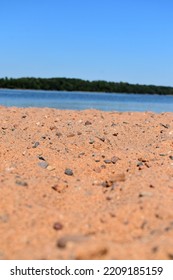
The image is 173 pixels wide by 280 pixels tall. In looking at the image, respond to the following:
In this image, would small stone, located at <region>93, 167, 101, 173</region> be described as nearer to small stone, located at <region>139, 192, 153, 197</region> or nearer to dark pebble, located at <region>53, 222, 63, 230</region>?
small stone, located at <region>139, 192, 153, 197</region>

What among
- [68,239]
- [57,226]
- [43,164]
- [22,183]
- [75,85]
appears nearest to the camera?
[68,239]

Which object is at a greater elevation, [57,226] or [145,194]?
[145,194]

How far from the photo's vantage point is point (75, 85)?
6212 centimetres

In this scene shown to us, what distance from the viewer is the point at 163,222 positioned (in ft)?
11.0

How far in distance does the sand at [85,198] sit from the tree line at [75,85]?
5580cm

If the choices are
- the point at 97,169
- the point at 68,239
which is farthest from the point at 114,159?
the point at 68,239

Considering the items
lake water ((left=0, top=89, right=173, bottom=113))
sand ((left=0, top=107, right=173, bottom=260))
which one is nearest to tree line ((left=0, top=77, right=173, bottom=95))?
lake water ((left=0, top=89, right=173, bottom=113))

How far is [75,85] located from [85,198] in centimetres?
5850

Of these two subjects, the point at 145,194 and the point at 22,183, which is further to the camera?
the point at 22,183

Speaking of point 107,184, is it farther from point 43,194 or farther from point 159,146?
point 159,146

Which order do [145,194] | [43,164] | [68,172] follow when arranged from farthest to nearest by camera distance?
[43,164] → [68,172] → [145,194]

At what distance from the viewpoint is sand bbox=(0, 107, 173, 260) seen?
294 centimetres

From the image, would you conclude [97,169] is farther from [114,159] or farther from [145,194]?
[145,194]
